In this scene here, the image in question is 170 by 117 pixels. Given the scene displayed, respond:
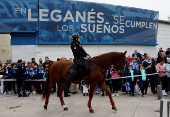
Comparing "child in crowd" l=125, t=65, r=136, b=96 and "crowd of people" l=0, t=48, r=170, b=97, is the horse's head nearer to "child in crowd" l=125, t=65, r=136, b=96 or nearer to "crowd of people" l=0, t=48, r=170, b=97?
"crowd of people" l=0, t=48, r=170, b=97

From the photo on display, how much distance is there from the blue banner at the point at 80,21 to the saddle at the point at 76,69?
1094cm

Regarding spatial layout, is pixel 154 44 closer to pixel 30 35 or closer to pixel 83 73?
pixel 30 35

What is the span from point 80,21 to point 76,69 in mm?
11968

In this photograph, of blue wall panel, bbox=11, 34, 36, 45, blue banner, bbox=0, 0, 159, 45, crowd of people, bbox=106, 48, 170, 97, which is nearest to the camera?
crowd of people, bbox=106, 48, 170, 97

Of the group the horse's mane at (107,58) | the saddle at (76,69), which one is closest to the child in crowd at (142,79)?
the horse's mane at (107,58)

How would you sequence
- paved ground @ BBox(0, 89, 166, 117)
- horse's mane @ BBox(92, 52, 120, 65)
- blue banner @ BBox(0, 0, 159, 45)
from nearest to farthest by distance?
paved ground @ BBox(0, 89, 166, 117) → horse's mane @ BBox(92, 52, 120, 65) → blue banner @ BBox(0, 0, 159, 45)

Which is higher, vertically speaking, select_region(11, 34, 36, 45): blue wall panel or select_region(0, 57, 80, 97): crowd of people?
select_region(11, 34, 36, 45): blue wall panel

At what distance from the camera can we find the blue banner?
17.3 m

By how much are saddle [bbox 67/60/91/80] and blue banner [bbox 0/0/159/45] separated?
35.9 feet

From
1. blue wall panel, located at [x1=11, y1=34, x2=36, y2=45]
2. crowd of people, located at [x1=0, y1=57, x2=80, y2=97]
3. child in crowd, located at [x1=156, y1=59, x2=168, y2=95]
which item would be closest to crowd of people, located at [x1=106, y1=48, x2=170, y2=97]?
child in crowd, located at [x1=156, y1=59, x2=168, y2=95]

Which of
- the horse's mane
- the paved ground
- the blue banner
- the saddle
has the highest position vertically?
the blue banner

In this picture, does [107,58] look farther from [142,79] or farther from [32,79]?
[32,79]

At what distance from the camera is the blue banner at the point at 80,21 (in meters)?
17.3

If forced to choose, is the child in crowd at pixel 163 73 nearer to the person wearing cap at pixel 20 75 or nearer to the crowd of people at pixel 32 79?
the crowd of people at pixel 32 79
